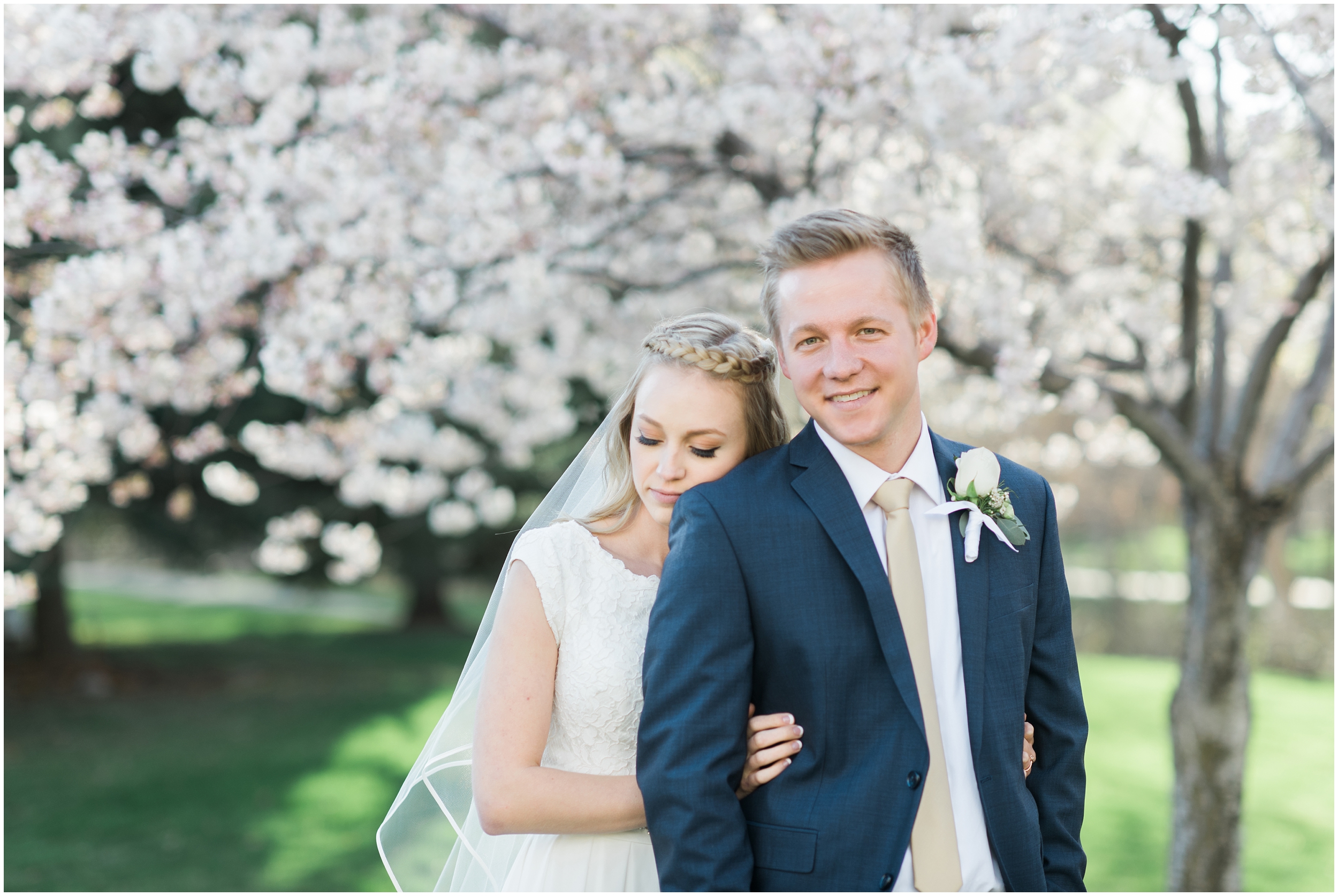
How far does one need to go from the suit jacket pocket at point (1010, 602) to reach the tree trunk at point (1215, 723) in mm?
2829

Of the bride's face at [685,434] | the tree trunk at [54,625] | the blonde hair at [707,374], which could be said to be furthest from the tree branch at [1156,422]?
the tree trunk at [54,625]

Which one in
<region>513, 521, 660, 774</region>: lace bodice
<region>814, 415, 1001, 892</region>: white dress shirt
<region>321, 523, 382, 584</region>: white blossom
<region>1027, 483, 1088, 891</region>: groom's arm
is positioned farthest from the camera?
<region>321, 523, 382, 584</region>: white blossom

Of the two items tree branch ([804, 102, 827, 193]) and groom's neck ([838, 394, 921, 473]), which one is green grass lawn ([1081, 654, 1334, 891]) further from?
groom's neck ([838, 394, 921, 473])

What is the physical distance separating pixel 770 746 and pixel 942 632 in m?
0.38

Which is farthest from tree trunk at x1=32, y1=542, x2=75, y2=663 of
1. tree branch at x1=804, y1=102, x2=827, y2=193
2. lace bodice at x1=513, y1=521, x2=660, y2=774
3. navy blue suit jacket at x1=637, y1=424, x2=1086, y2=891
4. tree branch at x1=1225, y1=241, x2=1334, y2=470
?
navy blue suit jacket at x1=637, y1=424, x2=1086, y2=891

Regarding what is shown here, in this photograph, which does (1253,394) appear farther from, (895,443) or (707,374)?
(707,374)

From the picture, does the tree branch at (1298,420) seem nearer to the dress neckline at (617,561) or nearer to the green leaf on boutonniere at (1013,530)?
the green leaf on boutonniere at (1013,530)

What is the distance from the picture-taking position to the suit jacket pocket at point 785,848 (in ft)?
5.64

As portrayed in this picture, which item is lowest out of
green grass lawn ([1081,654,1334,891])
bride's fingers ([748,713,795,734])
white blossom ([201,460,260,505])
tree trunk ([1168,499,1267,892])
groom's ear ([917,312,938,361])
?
green grass lawn ([1081,654,1334,891])

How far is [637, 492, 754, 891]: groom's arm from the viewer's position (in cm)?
166

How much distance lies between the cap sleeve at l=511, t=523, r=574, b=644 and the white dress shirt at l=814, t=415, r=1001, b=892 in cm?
62

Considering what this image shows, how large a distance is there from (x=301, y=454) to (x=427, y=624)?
11.1 m

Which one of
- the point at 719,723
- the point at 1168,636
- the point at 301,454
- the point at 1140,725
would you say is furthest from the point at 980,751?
the point at 1168,636

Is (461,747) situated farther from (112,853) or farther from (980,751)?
(112,853)
